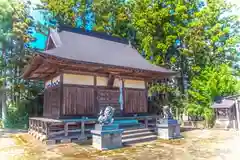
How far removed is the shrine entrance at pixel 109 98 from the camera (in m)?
9.74

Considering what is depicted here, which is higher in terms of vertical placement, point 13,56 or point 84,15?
point 84,15

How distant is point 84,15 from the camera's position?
20906 mm

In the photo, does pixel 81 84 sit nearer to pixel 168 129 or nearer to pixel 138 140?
pixel 138 140

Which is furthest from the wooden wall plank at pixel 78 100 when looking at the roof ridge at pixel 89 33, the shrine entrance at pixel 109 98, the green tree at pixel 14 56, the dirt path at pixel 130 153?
the green tree at pixel 14 56

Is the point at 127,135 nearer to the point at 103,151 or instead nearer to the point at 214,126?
the point at 103,151

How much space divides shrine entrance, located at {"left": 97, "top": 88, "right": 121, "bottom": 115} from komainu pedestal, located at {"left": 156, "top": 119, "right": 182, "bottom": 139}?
96.0 inches

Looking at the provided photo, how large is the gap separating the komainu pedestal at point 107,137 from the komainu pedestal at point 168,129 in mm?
2688

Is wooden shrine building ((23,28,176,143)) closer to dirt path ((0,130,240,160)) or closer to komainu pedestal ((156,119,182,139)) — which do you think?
komainu pedestal ((156,119,182,139))

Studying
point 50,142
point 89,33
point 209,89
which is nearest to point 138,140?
point 50,142

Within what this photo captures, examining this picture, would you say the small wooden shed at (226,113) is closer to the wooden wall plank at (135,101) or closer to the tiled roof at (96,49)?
the tiled roof at (96,49)

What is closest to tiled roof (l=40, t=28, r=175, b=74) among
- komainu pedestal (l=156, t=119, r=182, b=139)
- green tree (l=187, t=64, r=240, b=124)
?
komainu pedestal (l=156, t=119, r=182, b=139)

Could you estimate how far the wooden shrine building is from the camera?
8.19 m

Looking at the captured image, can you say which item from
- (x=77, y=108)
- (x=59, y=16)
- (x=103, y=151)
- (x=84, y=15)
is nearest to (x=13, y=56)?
(x=59, y=16)

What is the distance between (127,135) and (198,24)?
475 inches
